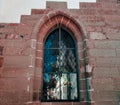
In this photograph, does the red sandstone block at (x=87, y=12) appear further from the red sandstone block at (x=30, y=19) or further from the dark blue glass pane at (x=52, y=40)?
the red sandstone block at (x=30, y=19)

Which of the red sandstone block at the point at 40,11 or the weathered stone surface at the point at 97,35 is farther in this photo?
the red sandstone block at the point at 40,11

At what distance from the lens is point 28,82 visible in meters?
3.98

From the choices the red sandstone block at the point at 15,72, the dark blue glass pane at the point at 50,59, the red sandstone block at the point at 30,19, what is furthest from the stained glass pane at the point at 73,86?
the red sandstone block at the point at 30,19

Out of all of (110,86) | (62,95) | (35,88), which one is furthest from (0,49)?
(110,86)

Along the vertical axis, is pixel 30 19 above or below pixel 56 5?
below

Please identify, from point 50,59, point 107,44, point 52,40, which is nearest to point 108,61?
point 107,44

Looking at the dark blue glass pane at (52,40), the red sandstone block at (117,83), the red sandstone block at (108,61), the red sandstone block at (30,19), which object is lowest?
the red sandstone block at (117,83)

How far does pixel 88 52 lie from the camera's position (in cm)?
432

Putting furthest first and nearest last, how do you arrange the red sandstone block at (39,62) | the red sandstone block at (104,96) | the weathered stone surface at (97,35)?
the weathered stone surface at (97,35) < the red sandstone block at (39,62) < the red sandstone block at (104,96)

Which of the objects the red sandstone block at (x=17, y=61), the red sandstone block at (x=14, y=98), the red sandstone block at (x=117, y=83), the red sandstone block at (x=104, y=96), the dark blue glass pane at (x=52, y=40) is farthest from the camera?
the dark blue glass pane at (x=52, y=40)

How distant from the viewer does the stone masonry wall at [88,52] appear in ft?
12.9

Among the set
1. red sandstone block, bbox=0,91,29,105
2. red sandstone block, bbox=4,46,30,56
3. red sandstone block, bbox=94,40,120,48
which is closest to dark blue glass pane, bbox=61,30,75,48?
red sandstone block, bbox=94,40,120,48

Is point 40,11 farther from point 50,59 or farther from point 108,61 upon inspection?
point 108,61

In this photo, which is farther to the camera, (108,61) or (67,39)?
(67,39)
